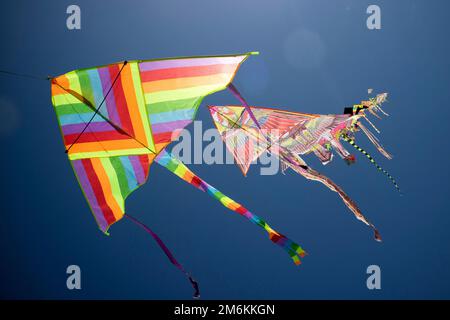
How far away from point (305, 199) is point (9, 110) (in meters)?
2.11

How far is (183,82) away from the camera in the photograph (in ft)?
6.31

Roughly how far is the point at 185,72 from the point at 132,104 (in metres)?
0.33

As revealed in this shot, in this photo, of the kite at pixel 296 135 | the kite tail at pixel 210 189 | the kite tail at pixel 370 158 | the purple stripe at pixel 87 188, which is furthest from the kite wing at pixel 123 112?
the kite tail at pixel 370 158

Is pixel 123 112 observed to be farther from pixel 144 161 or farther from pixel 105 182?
pixel 105 182

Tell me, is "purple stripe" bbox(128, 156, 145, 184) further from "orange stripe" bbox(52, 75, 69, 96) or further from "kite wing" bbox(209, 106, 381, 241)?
"kite wing" bbox(209, 106, 381, 241)

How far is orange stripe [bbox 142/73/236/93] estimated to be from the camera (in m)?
1.88

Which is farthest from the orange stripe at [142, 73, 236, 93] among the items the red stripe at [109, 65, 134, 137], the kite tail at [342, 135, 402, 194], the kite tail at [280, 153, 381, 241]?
the kite tail at [342, 135, 402, 194]

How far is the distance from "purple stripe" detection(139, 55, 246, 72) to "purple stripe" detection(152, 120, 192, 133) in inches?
10.9

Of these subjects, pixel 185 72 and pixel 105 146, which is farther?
pixel 105 146

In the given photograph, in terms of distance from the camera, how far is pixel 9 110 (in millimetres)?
2666

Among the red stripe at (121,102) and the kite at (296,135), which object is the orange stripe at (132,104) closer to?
the red stripe at (121,102)

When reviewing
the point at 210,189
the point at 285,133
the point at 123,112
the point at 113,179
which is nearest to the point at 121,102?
the point at 123,112
